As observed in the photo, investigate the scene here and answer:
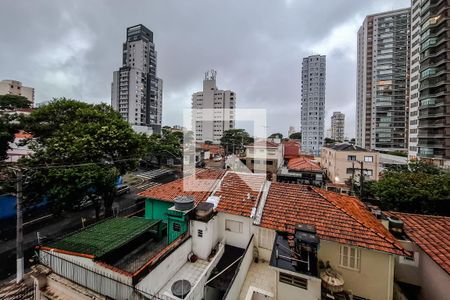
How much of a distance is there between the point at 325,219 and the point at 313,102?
60.3 m

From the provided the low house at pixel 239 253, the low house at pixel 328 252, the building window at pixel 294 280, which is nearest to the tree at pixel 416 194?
the low house at pixel 239 253

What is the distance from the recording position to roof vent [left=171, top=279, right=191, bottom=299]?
21.7 feet

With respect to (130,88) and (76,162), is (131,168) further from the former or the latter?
(130,88)

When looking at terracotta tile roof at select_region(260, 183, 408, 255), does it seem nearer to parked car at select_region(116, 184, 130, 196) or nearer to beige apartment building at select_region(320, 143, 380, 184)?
parked car at select_region(116, 184, 130, 196)

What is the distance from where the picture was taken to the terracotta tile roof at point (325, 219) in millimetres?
7254

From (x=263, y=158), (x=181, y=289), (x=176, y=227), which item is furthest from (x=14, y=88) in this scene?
(x=181, y=289)

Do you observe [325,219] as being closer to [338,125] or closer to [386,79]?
[386,79]

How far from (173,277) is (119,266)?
2.23 m

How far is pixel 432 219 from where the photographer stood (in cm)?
945

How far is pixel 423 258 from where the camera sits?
7938 mm

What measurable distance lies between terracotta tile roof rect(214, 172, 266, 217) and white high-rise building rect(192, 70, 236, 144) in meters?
64.6

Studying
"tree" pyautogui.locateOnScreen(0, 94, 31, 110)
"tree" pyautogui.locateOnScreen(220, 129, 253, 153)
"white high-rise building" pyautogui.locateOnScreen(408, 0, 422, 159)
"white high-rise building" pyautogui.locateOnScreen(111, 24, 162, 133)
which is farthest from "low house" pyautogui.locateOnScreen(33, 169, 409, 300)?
"white high-rise building" pyautogui.locateOnScreen(111, 24, 162, 133)

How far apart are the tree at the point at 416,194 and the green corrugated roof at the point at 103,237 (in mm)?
16776

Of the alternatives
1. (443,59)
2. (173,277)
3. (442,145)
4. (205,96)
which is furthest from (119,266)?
(205,96)
